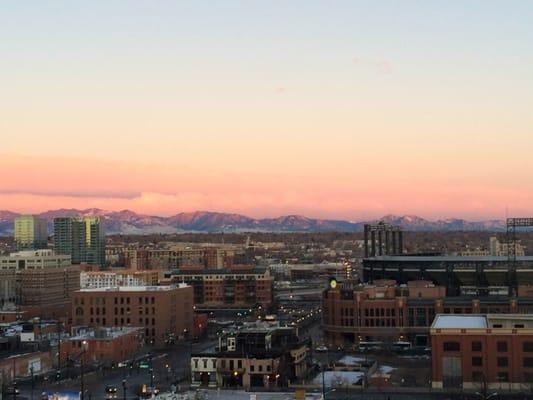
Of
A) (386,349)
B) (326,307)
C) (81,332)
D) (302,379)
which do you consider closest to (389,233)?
(326,307)

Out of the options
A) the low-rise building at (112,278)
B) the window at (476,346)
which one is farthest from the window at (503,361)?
the low-rise building at (112,278)

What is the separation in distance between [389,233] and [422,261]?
24386 mm

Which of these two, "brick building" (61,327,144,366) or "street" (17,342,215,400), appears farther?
"brick building" (61,327,144,366)

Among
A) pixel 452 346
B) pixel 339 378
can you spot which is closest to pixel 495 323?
pixel 452 346

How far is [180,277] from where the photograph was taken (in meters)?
135

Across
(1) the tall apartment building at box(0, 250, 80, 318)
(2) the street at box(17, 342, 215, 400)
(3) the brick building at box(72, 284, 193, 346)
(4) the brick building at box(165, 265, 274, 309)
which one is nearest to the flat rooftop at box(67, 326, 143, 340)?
(2) the street at box(17, 342, 215, 400)

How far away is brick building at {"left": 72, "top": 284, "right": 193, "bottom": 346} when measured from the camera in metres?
86.2

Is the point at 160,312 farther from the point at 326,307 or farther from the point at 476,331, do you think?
the point at 476,331

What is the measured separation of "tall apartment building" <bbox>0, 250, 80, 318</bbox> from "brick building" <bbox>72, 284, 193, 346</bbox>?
3643cm

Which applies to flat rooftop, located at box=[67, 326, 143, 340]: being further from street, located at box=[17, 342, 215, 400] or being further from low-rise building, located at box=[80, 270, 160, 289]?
low-rise building, located at box=[80, 270, 160, 289]

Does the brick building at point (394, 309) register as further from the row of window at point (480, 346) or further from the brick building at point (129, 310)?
the row of window at point (480, 346)

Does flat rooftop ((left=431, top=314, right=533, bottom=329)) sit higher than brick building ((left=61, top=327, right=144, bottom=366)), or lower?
higher

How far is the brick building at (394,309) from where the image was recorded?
8288cm

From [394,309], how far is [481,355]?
2748 cm
